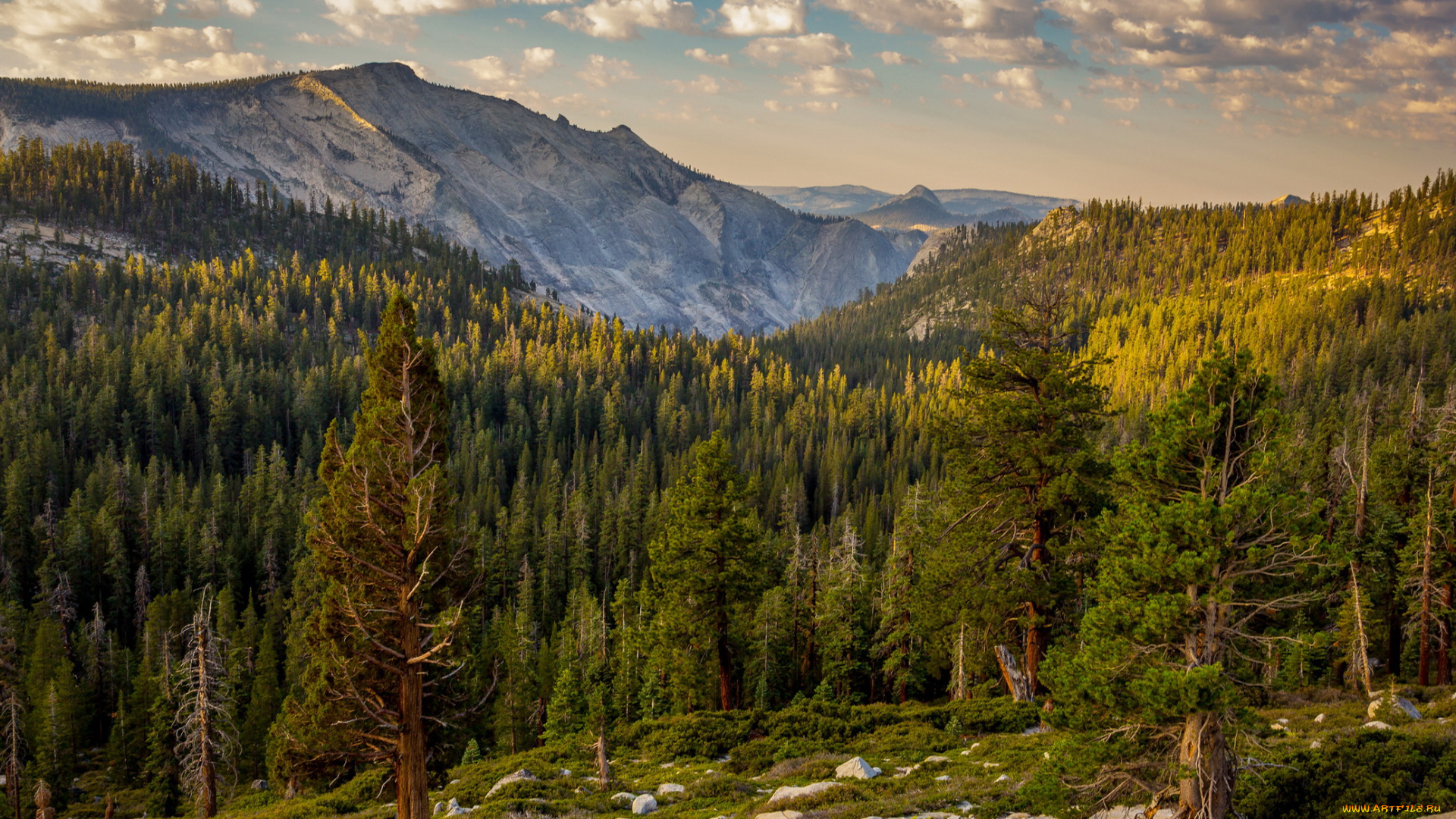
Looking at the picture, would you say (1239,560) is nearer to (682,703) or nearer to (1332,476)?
(682,703)

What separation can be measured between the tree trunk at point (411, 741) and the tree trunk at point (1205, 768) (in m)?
13.8

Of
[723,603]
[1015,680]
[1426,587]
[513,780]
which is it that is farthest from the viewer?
[1426,587]

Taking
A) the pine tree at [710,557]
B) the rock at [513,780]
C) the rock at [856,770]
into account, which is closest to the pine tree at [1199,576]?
the rock at [856,770]

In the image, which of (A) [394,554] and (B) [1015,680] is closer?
(A) [394,554]

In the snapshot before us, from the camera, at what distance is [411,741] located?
15.6m

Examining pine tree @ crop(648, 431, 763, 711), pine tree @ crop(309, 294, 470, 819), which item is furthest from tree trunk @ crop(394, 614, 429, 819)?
pine tree @ crop(648, 431, 763, 711)

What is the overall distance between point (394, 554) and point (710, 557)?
16.6m

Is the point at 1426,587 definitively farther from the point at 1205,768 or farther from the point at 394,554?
the point at 394,554

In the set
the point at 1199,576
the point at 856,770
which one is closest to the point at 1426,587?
the point at 856,770

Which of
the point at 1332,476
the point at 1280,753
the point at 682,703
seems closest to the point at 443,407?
the point at 1280,753

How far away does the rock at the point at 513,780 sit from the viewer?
921 inches

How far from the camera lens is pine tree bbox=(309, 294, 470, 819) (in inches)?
607

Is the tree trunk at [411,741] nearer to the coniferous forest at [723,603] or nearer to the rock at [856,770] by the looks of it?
the coniferous forest at [723,603]

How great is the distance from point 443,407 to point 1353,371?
188 metres
